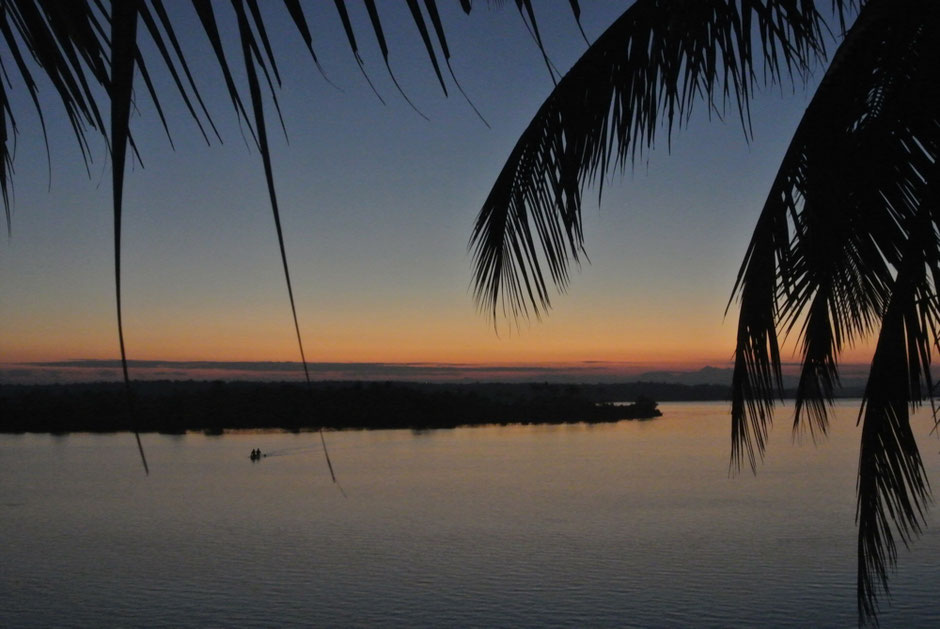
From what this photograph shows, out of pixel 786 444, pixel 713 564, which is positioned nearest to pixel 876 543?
pixel 713 564

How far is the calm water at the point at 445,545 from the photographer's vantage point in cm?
977

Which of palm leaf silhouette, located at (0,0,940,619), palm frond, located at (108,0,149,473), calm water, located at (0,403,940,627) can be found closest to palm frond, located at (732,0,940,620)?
palm leaf silhouette, located at (0,0,940,619)

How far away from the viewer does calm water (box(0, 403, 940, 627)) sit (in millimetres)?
9773

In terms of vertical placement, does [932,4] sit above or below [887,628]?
above

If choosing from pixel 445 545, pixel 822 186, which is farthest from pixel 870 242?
pixel 445 545

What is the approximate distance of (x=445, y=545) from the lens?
13453mm

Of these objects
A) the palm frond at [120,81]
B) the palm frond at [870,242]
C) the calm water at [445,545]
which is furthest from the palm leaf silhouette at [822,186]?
the calm water at [445,545]

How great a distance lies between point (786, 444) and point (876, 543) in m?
31.7

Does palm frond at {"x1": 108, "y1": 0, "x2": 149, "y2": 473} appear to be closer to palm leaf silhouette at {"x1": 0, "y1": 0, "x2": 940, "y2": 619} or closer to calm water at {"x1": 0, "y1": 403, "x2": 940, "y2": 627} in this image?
palm leaf silhouette at {"x1": 0, "y1": 0, "x2": 940, "y2": 619}

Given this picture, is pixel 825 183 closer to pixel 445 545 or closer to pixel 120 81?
pixel 120 81

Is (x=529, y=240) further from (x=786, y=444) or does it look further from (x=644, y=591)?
(x=786, y=444)

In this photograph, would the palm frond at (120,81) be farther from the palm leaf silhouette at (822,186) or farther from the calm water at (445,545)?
the calm water at (445,545)

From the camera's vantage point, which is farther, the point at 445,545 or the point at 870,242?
the point at 445,545

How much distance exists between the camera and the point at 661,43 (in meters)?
2.58
